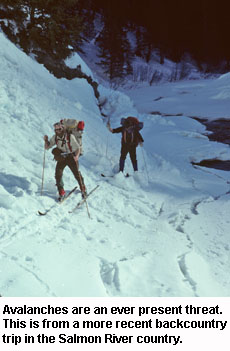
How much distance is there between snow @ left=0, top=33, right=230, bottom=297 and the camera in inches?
173

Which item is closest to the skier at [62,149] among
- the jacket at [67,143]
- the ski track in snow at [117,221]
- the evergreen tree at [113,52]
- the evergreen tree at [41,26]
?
the jacket at [67,143]

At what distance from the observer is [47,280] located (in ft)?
13.0

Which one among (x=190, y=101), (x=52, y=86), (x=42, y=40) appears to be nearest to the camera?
(x=52, y=86)

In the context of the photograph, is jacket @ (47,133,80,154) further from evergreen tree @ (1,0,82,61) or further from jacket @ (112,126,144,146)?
evergreen tree @ (1,0,82,61)

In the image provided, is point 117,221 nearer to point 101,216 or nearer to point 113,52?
point 101,216

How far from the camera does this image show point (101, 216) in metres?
6.67

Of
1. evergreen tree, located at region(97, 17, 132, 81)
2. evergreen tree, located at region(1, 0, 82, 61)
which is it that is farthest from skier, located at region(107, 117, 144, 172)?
evergreen tree, located at region(97, 17, 132, 81)

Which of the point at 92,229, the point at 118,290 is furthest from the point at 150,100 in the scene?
the point at 118,290

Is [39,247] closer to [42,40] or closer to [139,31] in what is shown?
[42,40]

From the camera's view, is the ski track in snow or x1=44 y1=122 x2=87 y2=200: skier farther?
x1=44 y1=122 x2=87 y2=200: skier

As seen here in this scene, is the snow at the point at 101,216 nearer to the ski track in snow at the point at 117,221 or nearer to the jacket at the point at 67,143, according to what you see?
the ski track in snow at the point at 117,221

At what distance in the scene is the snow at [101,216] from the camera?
4391 millimetres

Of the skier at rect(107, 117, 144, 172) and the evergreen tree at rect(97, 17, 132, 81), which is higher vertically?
the evergreen tree at rect(97, 17, 132, 81)
